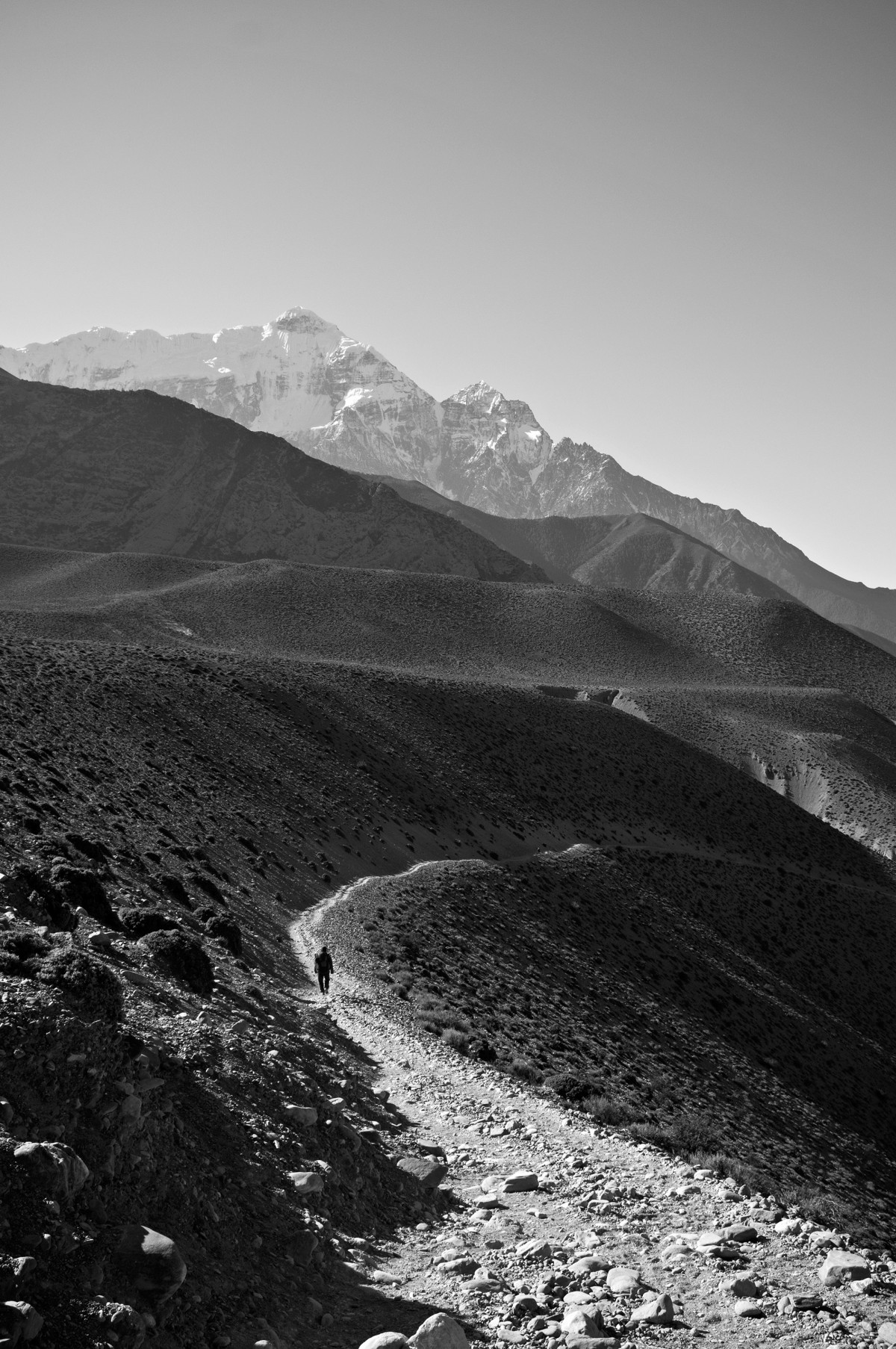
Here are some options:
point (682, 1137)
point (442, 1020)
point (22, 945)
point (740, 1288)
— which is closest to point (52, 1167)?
point (22, 945)

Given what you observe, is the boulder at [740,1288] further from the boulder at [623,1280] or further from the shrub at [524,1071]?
the shrub at [524,1071]

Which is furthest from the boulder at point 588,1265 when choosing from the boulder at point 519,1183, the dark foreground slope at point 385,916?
the boulder at point 519,1183

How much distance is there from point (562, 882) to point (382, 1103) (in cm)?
2842

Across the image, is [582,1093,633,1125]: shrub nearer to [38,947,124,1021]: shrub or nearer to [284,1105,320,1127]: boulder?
[284,1105,320,1127]: boulder

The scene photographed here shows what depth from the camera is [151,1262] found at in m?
7.15

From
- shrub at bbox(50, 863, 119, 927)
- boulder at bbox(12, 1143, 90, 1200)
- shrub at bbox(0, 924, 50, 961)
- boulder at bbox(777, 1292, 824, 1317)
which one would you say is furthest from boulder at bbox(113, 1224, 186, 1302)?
shrub at bbox(50, 863, 119, 927)

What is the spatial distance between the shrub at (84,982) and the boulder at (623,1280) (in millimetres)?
4931

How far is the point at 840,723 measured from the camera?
10719cm

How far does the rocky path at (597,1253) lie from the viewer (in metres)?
8.39

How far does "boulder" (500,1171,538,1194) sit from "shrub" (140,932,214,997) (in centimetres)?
491

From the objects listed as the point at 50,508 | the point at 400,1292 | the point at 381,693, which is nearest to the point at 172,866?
the point at 400,1292

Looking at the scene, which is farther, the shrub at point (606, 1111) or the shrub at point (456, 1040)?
the shrub at point (456, 1040)

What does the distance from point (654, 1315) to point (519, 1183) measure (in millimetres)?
3368

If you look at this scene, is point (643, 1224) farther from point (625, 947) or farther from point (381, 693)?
point (381, 693)
